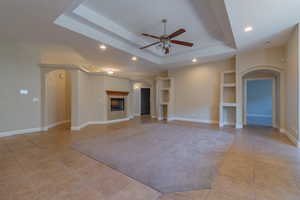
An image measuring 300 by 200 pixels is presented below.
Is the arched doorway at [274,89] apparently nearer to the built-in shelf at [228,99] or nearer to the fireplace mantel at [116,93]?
the built-in shelf at [228,99]

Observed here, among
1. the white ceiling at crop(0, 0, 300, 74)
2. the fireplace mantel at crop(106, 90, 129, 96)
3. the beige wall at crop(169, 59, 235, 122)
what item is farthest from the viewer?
the fireplace mantel at crop(106, 90, 129, 96)

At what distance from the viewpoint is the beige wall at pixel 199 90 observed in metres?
6.47

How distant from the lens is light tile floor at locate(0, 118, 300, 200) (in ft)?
5.51

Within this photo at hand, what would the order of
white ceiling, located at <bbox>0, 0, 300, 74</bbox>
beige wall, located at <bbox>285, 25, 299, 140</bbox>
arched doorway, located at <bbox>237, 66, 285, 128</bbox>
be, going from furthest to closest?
arched doorway, located at <bbox>237, 66, 285, 128</bbox>
beige wall, located at <bbox>285, 25, 299, 140</bbox>
white ceiling, located at <bbox>0, 0, 300, 74</bbox>

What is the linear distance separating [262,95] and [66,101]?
40.3ft

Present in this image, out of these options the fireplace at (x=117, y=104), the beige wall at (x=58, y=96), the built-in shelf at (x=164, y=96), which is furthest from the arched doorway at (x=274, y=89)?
the beige wall at (x=58, y=96)

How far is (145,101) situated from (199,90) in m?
4.34

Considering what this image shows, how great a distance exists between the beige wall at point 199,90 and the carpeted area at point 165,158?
291 cm

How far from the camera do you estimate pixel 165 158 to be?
2.72m

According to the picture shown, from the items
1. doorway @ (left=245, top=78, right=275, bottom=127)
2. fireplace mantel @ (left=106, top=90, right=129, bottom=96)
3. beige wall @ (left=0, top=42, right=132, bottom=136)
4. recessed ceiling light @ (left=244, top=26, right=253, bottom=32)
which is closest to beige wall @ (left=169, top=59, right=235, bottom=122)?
recessed ceiling light @ (left=244, top=26, right=253, bottom=32)

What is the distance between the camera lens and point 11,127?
14.5 ft

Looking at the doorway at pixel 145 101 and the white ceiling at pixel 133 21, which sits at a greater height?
the white ceiling at pixel 133 21

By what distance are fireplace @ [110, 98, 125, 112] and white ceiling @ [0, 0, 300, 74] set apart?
2.76 metres

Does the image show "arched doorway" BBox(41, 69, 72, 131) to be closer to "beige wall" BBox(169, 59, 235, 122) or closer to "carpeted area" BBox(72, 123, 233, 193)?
"carpeted area" BBox(72, 123, 233, 193)
